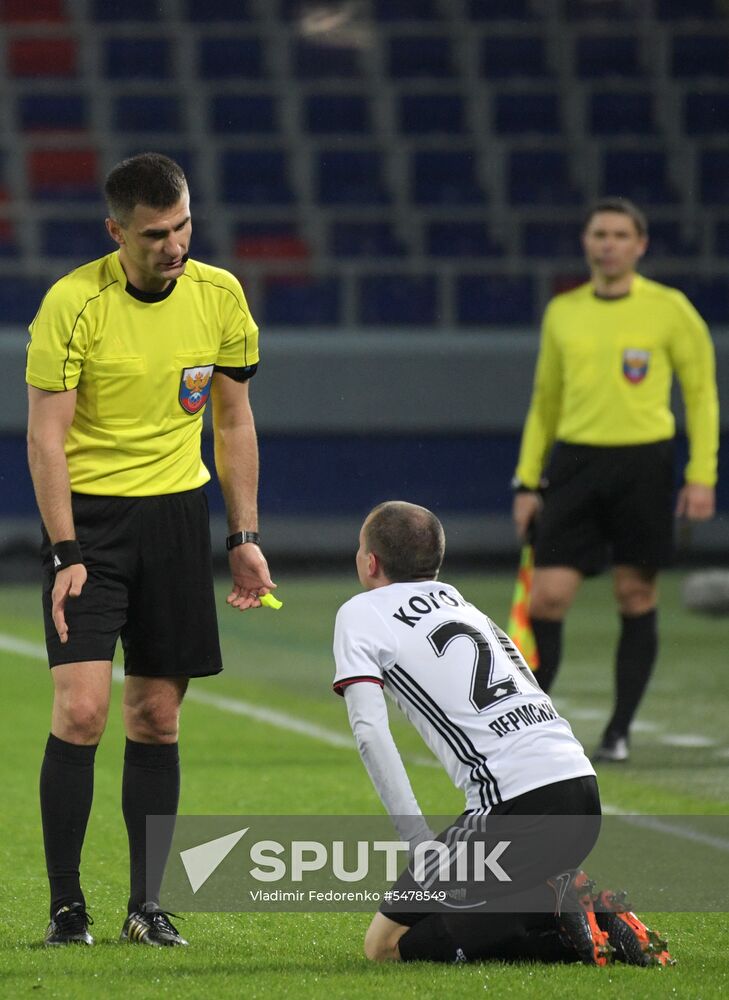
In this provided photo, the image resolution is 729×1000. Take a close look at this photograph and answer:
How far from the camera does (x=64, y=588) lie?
3936mm

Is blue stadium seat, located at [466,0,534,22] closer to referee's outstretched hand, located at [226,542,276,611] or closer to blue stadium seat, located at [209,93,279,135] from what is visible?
blue stadium seat, located at [209,93,279,135]

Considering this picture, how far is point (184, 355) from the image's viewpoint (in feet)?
13.5

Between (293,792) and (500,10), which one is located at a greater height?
(500,10)

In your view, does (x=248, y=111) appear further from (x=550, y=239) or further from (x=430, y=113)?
(x=550, y=239)

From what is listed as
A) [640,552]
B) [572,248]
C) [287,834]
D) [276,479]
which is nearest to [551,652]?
[640,552]

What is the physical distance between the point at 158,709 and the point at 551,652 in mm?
3123

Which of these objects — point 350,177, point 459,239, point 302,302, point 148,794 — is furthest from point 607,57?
point 148,794

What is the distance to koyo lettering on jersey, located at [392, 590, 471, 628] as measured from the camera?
3.83 meters

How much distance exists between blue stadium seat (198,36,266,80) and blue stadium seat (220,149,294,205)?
4.87 feet

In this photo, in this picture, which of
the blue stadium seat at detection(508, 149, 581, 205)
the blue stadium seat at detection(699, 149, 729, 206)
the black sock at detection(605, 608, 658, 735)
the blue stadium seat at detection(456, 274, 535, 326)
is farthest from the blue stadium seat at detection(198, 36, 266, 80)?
the black sock at detection(605, 608, 658, 735)

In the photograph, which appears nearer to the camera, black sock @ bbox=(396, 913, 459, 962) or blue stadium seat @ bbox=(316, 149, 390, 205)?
black sock @ bbox=(396, 913, 459, 962)

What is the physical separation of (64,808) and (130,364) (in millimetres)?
992

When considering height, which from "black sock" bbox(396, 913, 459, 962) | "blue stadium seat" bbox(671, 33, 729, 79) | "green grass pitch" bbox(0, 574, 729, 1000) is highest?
"blue stadium seat" bbox(671, 33, 729, 79)

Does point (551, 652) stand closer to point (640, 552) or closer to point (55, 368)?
point (640, 552)
